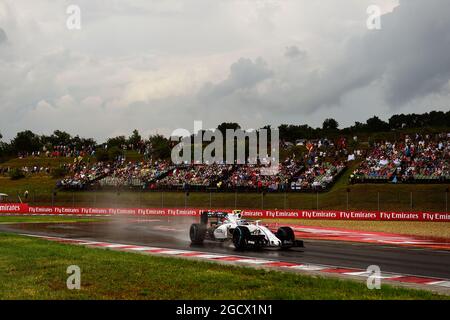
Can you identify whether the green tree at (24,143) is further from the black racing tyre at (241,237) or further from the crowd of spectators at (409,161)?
the black racing tyre at (241,237)

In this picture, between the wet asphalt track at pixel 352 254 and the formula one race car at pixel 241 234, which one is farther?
the formula one race car at pixel 241 234

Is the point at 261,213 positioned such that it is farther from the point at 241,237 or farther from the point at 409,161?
the point at 241,237

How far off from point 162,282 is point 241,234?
774 centimetres

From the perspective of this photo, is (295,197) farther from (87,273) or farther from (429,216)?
(87,273)

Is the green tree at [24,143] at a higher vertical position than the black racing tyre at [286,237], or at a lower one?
higher

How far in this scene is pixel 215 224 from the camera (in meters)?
20.4

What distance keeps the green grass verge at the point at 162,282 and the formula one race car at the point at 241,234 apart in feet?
14.4

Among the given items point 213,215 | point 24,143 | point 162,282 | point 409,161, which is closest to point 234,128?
point 24,143

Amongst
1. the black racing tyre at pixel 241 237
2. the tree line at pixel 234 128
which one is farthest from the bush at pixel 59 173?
the black racing tyre at pixel 241 237

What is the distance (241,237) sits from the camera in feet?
57.4

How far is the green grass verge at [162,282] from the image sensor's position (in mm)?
8836

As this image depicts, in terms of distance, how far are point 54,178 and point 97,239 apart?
47.4 meters

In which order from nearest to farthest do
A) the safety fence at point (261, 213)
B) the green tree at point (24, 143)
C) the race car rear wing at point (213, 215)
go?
the race car rear wing at point (213, 215)
the safety fence at point (261, 213)
the green tree at point (24, 143)
